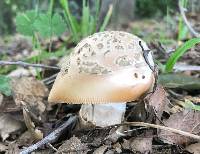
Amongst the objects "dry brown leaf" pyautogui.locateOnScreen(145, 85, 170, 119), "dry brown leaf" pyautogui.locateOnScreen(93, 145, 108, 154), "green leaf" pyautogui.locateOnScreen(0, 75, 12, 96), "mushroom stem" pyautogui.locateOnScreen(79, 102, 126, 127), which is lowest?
"dry brown leaf" pyautogui.locateOnScreen(93, 145, 108, 154)

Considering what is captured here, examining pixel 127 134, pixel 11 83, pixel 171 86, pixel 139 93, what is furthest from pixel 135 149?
pixel 11 83

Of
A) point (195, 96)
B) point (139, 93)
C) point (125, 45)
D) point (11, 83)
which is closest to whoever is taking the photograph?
point (139, 93)

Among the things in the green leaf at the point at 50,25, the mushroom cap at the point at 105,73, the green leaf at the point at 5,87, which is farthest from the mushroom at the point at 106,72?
the green leaf at the point at 50,25

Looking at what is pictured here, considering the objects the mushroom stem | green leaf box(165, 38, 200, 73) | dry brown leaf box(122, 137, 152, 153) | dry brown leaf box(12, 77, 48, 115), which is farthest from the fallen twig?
green leaf box(165, 38, 200, 73)

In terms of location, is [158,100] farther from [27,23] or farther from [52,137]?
[27,23]

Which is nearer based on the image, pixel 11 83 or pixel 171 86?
pixel 171 86

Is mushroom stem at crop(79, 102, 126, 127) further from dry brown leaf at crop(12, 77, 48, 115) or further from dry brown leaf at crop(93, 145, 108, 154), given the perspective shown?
dry brown leaf at crop(12, 77, 48, 115)

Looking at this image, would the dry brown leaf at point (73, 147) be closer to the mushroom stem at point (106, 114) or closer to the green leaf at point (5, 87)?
the mushroom stem at point (106, 114)

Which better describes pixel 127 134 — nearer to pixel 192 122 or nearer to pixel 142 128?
pixel 142 128

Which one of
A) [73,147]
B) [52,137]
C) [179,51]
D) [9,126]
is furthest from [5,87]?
[179,51]
